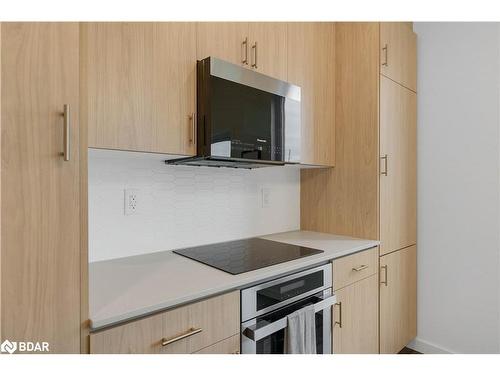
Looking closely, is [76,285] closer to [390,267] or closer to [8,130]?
[8,130]

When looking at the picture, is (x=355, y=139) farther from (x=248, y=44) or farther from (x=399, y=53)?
(x=248, y=44)

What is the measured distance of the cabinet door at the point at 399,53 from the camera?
6.22 feet

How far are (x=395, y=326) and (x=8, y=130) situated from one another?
2.23 metres

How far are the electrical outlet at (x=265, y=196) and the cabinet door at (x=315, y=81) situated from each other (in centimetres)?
36

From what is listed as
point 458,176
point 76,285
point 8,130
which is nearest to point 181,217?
point 76,285

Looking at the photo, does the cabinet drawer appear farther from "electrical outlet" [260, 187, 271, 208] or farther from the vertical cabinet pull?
the vertical cabinet pull

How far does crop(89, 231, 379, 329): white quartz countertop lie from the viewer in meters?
0.92

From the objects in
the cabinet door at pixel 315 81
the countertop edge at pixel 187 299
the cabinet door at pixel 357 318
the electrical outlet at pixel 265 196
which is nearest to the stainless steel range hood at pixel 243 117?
the cabinet door at pixel 315 81

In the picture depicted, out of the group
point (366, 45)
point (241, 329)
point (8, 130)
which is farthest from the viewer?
point (366, 45)

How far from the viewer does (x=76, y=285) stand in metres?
0.81

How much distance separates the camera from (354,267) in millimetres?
1709

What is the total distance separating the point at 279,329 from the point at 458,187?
153 cm

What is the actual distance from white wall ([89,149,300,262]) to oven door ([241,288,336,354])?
2.10 ft
